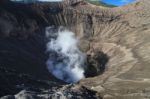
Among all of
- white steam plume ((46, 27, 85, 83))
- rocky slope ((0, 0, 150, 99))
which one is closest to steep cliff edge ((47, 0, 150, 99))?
rocky slope ((0, 0, 150, 99))

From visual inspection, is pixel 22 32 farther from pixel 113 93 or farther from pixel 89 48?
pixel 113 93

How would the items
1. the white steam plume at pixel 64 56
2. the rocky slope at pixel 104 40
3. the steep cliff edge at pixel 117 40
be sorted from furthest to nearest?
the white steam plume at pixel 64 56 → the steep cliff edge at pixel 117 40 → the rocky slope at pixel 104 40

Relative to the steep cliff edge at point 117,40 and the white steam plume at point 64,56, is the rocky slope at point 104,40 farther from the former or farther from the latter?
the white steam plume at point 64,56

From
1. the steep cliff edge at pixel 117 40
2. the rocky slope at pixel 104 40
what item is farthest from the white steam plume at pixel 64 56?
the steep cliff edge at pixel 117 40

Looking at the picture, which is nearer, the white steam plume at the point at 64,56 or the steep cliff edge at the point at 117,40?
the steep cliff edge at the point at 117,40

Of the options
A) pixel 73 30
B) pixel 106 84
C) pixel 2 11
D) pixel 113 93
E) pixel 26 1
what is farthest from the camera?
pixel 26 1

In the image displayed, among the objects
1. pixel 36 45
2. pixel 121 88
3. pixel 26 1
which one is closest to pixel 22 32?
pixel 36 45

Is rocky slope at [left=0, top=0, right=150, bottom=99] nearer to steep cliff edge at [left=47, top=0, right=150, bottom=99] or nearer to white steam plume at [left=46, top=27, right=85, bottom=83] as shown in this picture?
steep cliff edge at [left=47, top=0, right=150, bottom=99]
